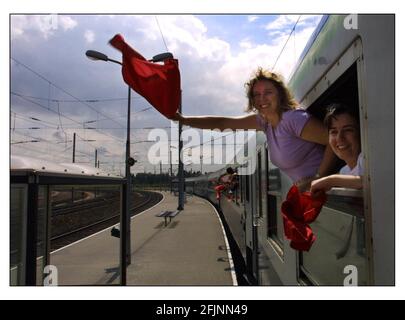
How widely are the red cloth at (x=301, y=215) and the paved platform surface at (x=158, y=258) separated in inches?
64.6

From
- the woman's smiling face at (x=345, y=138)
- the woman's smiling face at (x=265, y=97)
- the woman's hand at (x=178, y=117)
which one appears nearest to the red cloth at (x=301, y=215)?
the woman's smiling face at (x=345, y=138)

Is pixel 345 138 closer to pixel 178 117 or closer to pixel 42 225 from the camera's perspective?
pixel 178 117

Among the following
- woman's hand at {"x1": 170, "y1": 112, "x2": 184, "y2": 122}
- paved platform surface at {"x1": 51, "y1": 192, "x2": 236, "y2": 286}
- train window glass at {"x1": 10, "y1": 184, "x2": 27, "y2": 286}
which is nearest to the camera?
train window glass at {"x1": 10, "y1": 184, "x2": 27, "y2": 286}

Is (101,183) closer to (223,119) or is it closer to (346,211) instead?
(223,119)

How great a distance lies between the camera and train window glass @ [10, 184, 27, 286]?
1.81m

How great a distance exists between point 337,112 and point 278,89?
42 cm

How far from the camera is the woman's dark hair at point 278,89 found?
5.97ft

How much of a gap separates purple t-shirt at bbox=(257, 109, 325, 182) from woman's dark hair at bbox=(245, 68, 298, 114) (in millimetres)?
66

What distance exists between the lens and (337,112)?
1604 mm

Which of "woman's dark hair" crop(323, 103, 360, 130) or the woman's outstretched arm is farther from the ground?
the woman's outstretched arm

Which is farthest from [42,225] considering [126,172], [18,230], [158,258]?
[126,172]

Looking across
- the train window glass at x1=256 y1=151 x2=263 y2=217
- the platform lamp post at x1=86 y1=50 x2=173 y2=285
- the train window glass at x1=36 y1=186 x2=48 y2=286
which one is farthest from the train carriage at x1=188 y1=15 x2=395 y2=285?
the train window glass at x1=36 y1=186 x2=48 y2=286

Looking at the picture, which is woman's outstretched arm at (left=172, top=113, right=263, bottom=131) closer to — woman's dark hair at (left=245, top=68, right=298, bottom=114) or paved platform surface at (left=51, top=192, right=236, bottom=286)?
woman's dark hair at (left=245, top=68, right=298, bottom=114)
